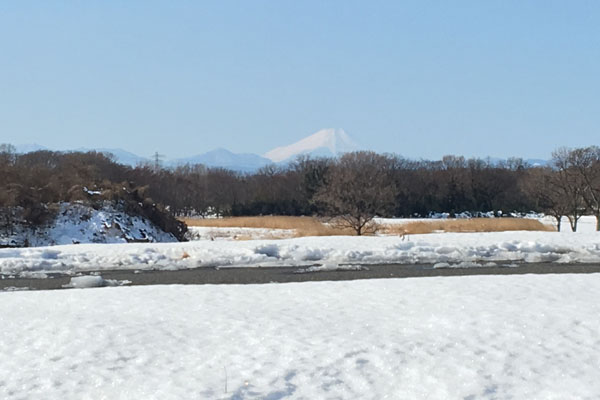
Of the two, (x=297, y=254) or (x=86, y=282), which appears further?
(x=297, y=254)

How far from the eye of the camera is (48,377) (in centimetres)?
715

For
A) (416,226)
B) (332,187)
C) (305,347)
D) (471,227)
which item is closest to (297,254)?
(305,347)

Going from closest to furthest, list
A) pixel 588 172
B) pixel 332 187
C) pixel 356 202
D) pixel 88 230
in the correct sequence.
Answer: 1. pixel 88 230
2. pixel 356 202
3. pixel 332 187
4. pixel 588 172

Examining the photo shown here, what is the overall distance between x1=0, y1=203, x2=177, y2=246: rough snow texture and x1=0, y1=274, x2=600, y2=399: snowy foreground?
18020 millimetres

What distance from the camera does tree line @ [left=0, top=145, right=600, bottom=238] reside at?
32188 millimetres

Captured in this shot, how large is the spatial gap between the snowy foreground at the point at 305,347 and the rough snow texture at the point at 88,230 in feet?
59.1

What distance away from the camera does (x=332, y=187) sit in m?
38.7

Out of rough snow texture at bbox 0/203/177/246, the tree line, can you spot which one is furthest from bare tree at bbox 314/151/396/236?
rough snow texture at bbox 0/203/177/246

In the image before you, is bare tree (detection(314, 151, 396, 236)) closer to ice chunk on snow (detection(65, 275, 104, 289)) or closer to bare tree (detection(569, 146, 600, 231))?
bare tree (detection(569, 146, 600, 231))

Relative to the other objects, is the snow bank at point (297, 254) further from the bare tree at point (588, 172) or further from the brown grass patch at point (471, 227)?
the bare tree at point (588, 172)

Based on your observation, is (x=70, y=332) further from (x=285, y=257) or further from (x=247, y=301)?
(x=285, y=257)

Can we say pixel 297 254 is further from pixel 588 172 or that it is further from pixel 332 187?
pixel 588 172

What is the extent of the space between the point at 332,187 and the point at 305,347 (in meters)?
30.8

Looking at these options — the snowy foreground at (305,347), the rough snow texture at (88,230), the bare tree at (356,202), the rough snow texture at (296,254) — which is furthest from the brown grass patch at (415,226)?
the snowy foreground at (305,347)
